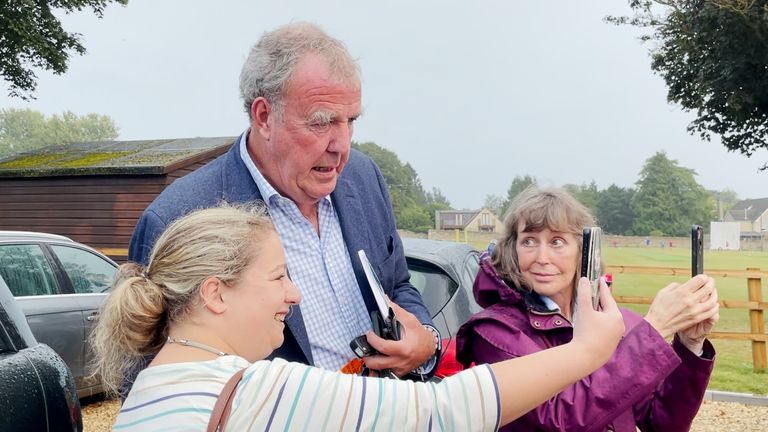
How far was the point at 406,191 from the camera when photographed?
89.2 meters

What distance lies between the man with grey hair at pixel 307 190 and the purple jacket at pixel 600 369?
0.20 meters

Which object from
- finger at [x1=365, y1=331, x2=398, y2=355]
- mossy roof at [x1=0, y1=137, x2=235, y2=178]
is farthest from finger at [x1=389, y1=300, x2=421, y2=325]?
mossy roof at [x1=0, y1=137, x2=235, y2=178]

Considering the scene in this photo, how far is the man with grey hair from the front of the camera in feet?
6.42

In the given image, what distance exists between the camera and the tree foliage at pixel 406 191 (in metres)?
70.2

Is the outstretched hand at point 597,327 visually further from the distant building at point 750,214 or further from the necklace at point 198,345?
the distant building at point 750,214

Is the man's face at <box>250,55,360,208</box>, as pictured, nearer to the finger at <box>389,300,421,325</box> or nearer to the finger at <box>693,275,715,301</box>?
the finger at <box>389,300,421,325</box>

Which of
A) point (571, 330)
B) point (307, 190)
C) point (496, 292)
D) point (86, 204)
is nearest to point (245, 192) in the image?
point (307, 190)

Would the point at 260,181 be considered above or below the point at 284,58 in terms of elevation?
below

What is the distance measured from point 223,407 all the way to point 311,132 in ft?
3.24

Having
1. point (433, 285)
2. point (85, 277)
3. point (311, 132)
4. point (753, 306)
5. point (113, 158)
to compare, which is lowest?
point (753, 306)

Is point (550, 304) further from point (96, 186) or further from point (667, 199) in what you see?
point (667, 199)

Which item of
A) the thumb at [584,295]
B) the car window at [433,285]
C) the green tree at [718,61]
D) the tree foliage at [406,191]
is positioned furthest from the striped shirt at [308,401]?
the tree foliage at [406,191]

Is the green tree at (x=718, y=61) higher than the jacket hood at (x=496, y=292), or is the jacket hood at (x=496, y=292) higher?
the green tree at (x=718, y=61)

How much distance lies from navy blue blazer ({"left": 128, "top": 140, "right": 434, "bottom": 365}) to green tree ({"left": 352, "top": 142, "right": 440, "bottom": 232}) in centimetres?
6296
